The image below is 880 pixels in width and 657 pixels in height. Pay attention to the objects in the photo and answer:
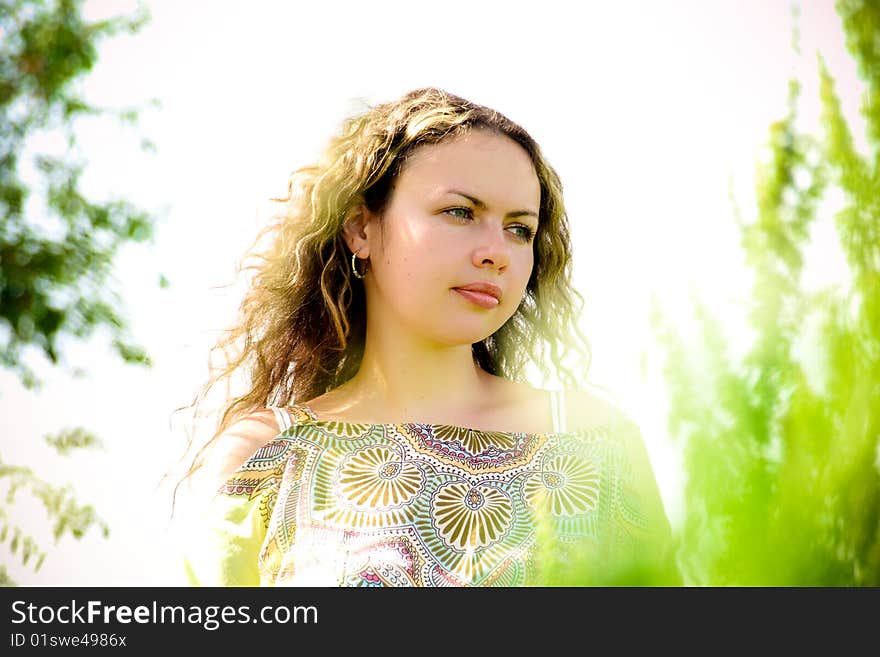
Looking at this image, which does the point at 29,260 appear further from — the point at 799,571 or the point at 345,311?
the point at 799,571

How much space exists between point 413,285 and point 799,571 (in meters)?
1.88

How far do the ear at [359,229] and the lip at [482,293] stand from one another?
0.39 metres

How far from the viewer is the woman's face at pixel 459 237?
216 centimetres

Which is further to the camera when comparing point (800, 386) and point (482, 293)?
point (482, 293)

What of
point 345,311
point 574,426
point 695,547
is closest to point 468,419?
point 574,426

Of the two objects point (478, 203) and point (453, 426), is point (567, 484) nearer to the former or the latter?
point (453, 426)

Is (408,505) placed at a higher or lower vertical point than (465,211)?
lower

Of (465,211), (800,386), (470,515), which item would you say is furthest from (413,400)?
(800,386)

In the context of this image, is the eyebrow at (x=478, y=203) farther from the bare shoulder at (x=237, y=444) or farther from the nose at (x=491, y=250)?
the bare shoulder at (x=237, y=444)

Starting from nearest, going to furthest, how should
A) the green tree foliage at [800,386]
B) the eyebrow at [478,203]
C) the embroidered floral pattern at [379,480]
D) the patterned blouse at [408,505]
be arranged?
the green tree foliage at [800,386], the patterned blouse at [408,505], the embroidered floral pattern at [379,480], the eyebrow at [478,203]

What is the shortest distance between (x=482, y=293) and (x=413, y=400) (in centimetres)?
36

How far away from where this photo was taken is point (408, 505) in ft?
6.73

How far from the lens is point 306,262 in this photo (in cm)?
260

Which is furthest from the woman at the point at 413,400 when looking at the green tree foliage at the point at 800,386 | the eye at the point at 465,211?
the green tree foliage at the point at 800,386
